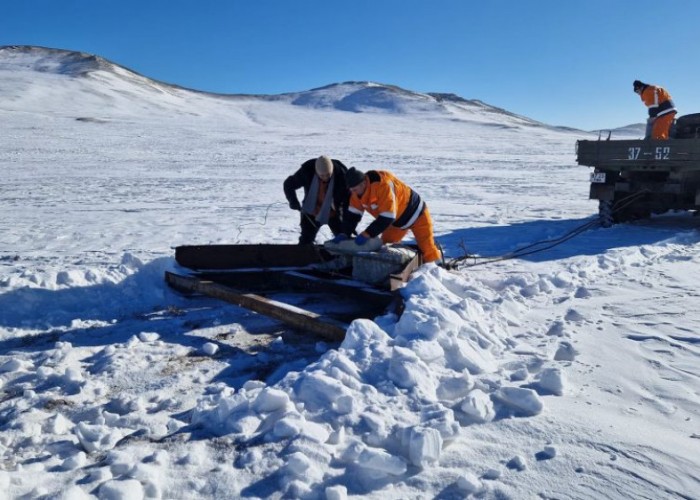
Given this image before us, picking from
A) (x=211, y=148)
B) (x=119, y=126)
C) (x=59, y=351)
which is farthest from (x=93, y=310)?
(x=119, y=126)

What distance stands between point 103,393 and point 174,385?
1.29 feet

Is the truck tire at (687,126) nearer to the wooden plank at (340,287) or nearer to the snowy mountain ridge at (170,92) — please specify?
the wooden plank at (340,287)

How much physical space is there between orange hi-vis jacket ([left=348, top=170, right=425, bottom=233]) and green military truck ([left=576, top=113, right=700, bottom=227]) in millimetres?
4652

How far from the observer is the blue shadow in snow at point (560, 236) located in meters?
7.71

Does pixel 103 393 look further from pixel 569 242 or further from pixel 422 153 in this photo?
pixel 422 153

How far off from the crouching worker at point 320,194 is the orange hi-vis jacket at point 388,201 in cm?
49

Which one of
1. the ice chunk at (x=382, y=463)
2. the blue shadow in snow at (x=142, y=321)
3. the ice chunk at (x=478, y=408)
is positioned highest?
the ice chunk at (x=478, y=408)

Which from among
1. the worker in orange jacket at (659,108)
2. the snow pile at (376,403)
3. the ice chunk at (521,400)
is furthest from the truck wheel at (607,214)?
the ice chunk at (521,400)

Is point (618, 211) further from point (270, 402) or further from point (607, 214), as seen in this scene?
point (270, 402)

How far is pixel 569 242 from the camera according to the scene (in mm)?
8367

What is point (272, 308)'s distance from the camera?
177 inches

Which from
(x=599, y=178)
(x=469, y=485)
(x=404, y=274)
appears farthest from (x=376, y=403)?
(x=599, y=178)

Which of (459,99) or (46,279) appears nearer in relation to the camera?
(46,279)

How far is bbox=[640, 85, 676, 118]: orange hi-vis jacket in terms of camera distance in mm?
9719
